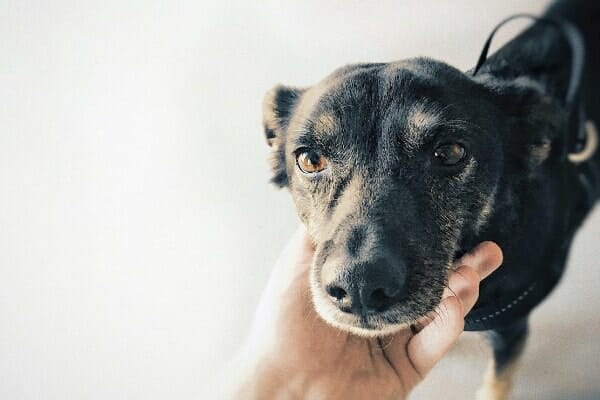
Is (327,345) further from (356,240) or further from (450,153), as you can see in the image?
(450,153)

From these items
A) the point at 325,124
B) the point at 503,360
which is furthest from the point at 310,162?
the point at 503,360

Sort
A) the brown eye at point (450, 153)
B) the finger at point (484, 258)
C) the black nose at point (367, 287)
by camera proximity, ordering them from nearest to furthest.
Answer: the black nose at point (367, 287)
the brown eye at point (450, 153)
the finger at point (484, 258)

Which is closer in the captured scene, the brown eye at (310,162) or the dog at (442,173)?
the dog at (442,173)

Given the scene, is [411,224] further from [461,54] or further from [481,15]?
[481,15]

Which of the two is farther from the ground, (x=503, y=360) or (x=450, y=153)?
(x=450, y=153)

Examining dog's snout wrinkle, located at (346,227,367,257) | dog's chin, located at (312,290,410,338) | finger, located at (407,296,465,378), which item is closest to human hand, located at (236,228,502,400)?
finger, located at (407,296,465,378)

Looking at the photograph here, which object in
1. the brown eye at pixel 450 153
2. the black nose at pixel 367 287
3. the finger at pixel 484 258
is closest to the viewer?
the black nose at pixel 367 287

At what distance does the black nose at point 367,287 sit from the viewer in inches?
38.6

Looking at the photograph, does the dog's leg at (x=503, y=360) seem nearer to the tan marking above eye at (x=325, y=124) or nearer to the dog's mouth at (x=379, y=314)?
the dog's mouth at (x=379, y=314)

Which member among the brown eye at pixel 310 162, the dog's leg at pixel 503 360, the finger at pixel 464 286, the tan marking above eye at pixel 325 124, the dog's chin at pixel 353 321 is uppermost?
the tan marking above eye at pixel 325 124

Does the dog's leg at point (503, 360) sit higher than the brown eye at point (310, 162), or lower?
lower

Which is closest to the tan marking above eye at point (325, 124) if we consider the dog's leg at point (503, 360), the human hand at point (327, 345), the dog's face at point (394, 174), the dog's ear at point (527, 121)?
the dog's face at point (394, 174)

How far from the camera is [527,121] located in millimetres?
1255

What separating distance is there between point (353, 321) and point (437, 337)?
0.28 m
